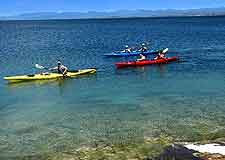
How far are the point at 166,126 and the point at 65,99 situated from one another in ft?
35.9

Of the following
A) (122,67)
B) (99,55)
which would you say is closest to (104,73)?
(122,67)

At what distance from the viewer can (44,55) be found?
6731cm

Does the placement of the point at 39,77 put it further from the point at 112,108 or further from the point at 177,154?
the point at 177,154

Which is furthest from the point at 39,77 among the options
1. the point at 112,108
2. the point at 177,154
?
the point at 177,154

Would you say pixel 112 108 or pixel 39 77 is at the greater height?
pixel 39 77

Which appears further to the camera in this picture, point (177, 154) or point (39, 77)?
point (39, 77)

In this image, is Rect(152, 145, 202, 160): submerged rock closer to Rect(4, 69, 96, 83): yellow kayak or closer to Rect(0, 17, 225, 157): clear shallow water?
Rect(0, 17, 225, 157): clear shallow water

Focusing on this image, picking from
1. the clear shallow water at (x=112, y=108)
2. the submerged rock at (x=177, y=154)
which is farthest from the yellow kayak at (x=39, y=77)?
the submerged rock at (x=177, y=154)

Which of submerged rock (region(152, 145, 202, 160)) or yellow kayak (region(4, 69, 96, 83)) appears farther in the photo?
yellow kayak (region(4, 69, 96, 83))

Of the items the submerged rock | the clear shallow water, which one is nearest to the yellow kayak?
the clear shallow water

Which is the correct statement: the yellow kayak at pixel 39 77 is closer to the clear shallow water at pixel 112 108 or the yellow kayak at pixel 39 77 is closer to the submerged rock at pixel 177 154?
the clear shallow water at pixel 112 108

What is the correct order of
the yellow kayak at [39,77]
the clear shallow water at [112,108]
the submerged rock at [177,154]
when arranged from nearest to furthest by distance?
the submerged rock at [177,154], the clear shallow water at [112,108], the yellow kayak at [39,77]

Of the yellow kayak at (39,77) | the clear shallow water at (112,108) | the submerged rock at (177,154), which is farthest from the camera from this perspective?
the yellow kayak at (39,77)

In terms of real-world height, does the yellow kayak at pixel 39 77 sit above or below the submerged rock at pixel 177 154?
above
